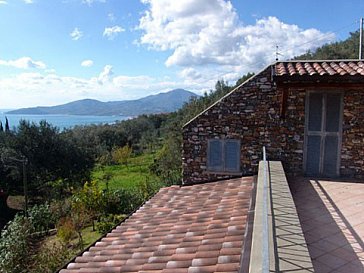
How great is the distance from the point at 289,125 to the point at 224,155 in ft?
5.83

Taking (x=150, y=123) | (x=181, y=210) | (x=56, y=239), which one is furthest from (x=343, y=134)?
(x=150, y=123)

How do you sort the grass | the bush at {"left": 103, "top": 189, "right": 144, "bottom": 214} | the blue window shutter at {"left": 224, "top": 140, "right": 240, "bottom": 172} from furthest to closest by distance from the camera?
1. the grass
2. the bush at {"left": 103, "top": 189, "right": 144, "bottom": 214}
3. the blue window shutter at {"left": 224, "top": 140, "right": 240, "bottom": 172}

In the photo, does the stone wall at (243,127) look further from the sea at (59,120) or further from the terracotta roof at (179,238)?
the sea at (59,120)

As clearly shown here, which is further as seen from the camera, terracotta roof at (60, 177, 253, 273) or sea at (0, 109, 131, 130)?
sea at (0, 109, 131, 130)

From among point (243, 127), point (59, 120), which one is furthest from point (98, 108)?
point (243, 127)

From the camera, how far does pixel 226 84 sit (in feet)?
94.4

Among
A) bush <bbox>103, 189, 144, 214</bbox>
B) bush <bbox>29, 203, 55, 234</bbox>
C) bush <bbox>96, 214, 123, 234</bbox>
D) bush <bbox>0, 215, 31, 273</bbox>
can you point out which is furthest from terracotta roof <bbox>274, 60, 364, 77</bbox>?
bush <bbox>29, 203, 55, 234</bbox>

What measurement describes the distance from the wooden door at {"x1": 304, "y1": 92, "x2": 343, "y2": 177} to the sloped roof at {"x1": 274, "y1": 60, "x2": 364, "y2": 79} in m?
0.57

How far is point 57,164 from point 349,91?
20.1 m

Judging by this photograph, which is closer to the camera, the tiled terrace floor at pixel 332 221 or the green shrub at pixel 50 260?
the tiled terrace floor at pixel 332 221

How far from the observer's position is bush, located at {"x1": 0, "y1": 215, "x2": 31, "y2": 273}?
10.4 meters

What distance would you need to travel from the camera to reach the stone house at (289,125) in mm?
7441

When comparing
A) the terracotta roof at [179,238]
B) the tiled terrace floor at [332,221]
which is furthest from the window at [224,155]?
the tiled terrace floor at [332,221]

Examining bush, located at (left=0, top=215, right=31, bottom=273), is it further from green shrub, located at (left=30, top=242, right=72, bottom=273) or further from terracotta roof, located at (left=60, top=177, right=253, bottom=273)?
terracotta roof, located at (left=60, top=177, right=253, bottom=273)
